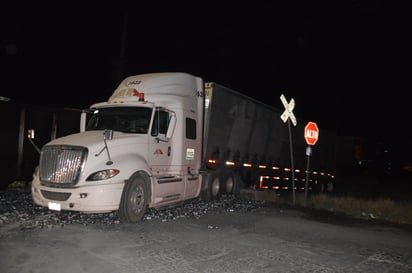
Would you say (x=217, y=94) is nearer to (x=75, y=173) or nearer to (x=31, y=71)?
(x=75, y=173)

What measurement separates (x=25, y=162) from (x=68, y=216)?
5907mm

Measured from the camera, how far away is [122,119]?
30.5ft

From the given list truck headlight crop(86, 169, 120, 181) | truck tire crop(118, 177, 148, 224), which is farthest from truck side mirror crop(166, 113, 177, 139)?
truck headlight crop(86, 169, 120, 181)

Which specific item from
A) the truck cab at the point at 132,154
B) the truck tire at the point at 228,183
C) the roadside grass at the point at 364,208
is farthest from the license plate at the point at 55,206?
the roadside grass at the point at 364,208

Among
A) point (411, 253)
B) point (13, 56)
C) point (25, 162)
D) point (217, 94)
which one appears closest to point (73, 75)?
point (13, 56)

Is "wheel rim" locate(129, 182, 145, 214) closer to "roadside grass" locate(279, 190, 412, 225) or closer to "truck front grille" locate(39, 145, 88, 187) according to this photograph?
"truck front grille" locate(39, 145, 88, 187)

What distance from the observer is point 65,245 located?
6453 millimetres

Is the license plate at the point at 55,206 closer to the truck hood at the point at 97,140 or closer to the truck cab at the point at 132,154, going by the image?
the truck cab at the point at 132,154

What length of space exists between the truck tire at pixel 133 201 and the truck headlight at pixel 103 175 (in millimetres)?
428

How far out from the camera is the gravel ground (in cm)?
808

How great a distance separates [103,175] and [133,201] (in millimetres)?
927

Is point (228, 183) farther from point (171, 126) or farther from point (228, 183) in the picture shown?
point (171, 126)

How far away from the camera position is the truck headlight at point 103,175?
7.72 meters

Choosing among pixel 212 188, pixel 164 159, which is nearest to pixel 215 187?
pixel 212 188
